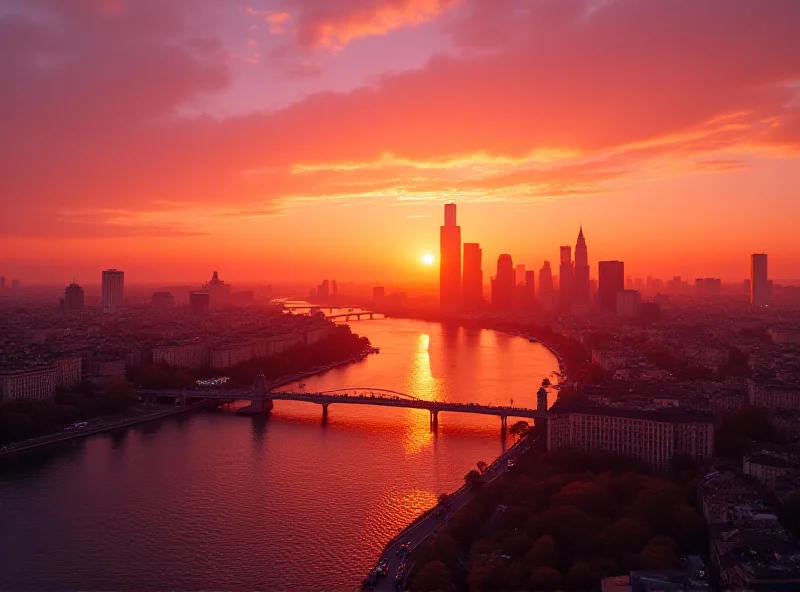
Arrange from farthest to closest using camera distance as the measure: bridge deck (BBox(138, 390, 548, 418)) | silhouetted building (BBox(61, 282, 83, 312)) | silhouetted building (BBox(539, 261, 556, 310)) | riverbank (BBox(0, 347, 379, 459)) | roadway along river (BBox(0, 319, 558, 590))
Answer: silhouetted building (BBox(539, 261, 556, 310)), silhouetted building (BBox(61, 282, 83, 312)), bridge deck (BBox(138, 390, 548, 418)), riverbank (BBox(0, 347, 379, 459)), roadway along river (BBox(0, 319, 558, 590))

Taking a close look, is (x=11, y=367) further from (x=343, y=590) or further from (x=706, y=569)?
(x=706, y=569)

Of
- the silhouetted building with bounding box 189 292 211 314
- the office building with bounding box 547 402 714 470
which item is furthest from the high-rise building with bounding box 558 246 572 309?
the office building with bounding box 547 402 714 470

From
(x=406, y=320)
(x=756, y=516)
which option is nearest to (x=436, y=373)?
(x=756, y=516)

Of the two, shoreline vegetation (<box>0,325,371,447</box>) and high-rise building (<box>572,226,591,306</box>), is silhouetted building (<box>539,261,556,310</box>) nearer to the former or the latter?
high-rise building (<box>572,226,591,306</box>)

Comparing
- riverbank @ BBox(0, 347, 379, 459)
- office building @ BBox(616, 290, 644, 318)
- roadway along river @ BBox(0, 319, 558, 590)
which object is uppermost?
office building @ BBox(616, 290, 644, 318)

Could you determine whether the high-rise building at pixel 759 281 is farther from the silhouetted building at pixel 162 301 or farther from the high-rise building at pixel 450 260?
the silhouetted building at pixel 162 301

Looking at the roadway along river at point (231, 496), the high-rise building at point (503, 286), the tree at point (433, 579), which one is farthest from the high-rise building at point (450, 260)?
the tree at point (433, 579)
